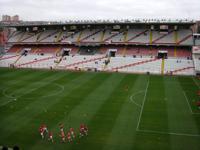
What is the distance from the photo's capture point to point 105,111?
28.2 m

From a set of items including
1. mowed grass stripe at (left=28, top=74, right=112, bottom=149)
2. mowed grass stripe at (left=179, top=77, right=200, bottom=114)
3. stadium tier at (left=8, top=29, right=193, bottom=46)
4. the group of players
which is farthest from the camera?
stadium tier at (left=8, top=29, right=193, bottom=46)

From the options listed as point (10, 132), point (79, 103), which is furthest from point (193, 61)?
point (10, 132)

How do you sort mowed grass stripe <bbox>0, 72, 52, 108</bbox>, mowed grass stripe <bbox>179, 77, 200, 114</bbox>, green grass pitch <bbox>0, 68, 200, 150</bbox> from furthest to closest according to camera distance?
mowed grass stripe <bbox>0, 72, 52, 108</bbox> < mowed grass stripe <bbox>179, 77, 200, 114</bbox> < green grass pitch <bbox>0, 68, 200, 150</bbox>

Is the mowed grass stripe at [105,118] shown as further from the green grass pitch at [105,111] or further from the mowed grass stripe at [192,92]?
the mowed grass stripe at [192,92]

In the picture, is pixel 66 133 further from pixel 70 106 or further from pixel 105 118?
pixel 70 106

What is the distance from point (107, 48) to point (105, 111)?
37833 mm

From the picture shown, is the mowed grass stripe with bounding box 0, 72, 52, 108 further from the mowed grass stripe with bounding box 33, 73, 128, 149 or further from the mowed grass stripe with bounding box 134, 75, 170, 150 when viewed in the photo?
the mowed grass stripe with bounding box 134, 75, 170, 150

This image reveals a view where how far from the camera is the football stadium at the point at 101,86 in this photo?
22109 millimetres

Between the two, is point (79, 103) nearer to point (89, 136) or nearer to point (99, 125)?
point (99, 125)

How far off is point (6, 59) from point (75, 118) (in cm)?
4459

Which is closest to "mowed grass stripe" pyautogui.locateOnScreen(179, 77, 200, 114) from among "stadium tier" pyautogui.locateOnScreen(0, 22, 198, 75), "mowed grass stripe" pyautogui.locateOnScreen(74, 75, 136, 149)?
"stadium tier" pyautogui.locateOnScreen(0, 22, 198, 75)

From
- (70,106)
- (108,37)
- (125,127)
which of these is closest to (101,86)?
(70,106)

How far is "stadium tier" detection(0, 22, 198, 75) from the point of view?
55969 mm

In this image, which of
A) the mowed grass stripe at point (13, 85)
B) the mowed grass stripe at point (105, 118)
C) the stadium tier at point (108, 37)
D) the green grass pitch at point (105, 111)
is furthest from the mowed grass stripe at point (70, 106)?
the stadium tier at point (108, 37)
